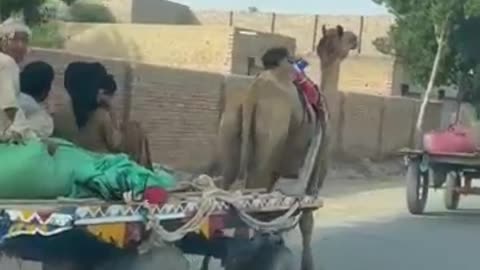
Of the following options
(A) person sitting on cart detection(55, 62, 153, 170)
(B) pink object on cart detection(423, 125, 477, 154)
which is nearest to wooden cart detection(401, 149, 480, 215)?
(B) pink object on cart detection(423, 125, 477, 154)

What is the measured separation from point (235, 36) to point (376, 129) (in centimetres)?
634

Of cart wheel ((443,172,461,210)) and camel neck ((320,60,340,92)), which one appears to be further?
cart wheel ((443,172,461,210))

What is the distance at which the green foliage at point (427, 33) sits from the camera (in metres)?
34.9

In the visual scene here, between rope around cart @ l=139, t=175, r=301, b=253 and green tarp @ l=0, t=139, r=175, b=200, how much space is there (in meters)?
0.25

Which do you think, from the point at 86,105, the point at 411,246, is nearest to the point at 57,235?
the point at 86,105

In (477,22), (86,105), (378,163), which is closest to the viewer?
(86,105)

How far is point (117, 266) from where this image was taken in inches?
271

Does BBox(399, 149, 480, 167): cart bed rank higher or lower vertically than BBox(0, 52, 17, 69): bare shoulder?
lower

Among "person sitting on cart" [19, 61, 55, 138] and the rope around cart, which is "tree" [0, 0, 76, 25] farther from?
the rope around cart

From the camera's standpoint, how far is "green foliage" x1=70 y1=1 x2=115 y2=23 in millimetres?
53656

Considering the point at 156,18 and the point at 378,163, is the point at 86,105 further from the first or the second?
the point at 156,18

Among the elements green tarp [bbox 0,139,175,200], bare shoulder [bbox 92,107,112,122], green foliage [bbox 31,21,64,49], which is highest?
bare shoulder [bbox 92,107,112,122]

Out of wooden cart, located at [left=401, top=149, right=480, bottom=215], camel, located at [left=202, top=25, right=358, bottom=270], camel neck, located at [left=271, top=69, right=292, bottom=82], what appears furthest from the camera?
wooden cart, located at [left=401, top=149, right=480, bottom=215]

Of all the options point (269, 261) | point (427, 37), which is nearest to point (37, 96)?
point (269, 261)
